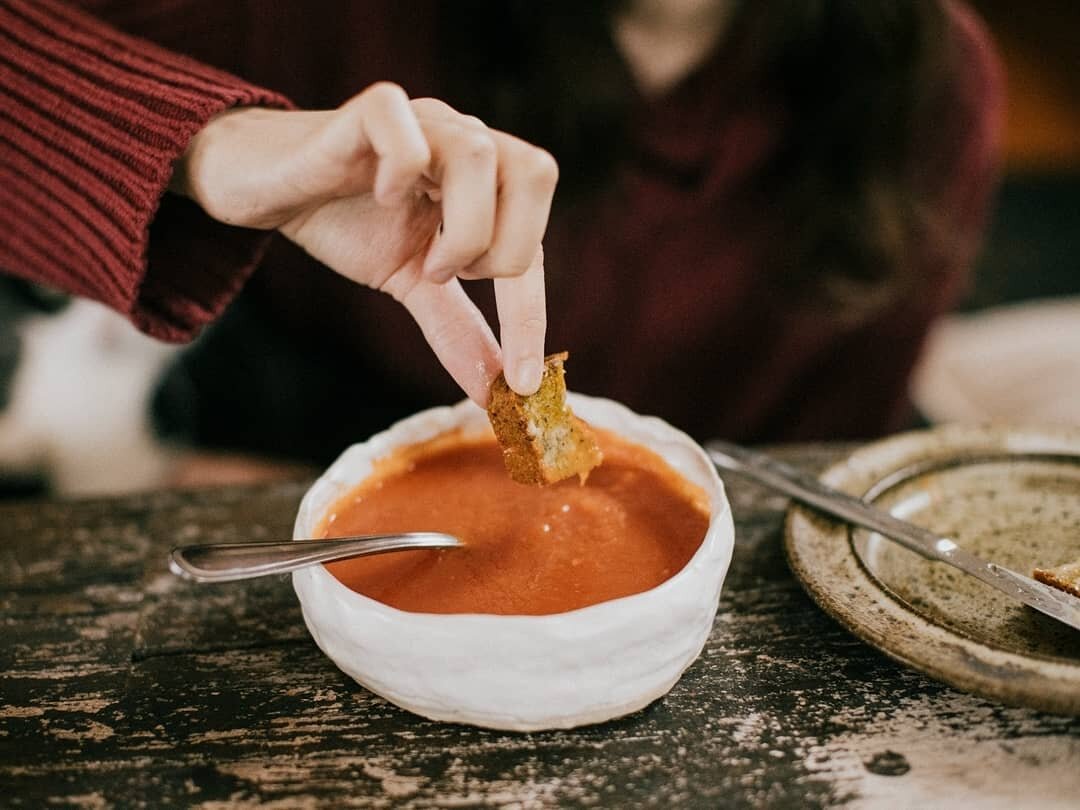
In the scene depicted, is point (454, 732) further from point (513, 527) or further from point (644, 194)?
point (644, 194)

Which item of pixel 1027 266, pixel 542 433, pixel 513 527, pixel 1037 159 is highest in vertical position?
pixel 542 433

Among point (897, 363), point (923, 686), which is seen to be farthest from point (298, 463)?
point (923, 686)

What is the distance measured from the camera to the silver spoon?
2.71 ft

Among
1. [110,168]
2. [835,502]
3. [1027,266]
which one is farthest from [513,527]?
[1027,266]

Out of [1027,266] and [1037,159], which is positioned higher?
[1037,159]

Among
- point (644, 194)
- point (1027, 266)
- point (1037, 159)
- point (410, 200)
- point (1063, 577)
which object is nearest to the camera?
point (1063, 577)

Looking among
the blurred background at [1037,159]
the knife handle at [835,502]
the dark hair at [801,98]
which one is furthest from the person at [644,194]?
the blurred background at [1037,159]

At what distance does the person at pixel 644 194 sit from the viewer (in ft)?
5.00

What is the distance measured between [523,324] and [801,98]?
1198mm

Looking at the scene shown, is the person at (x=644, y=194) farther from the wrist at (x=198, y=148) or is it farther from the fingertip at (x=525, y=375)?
the fingertip at (x=525, y=375)

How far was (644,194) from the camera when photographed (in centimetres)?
182

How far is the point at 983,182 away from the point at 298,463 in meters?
1.63

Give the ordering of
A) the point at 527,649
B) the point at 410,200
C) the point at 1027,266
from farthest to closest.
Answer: the point at 1027,266, the point at 410,200, the point at 527,649

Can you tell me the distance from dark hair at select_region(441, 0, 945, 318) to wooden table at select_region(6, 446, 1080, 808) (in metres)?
1.00
